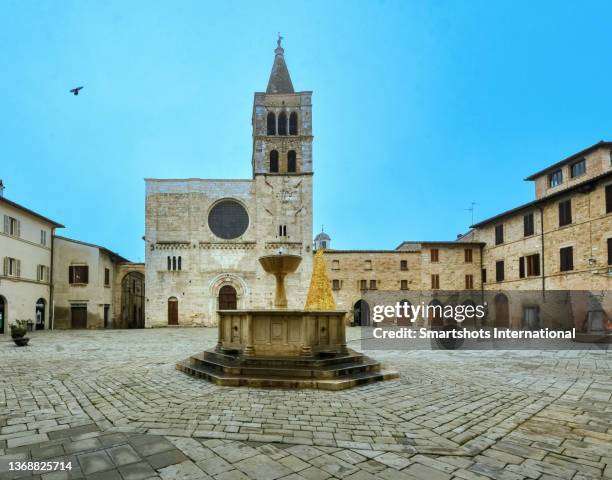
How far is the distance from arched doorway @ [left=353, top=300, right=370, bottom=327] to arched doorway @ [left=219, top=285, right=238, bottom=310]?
10.8m

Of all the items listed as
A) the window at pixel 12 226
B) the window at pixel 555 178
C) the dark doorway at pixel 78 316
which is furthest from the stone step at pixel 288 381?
the dark doorway at pixel 78 316

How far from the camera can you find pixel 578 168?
2753 cm

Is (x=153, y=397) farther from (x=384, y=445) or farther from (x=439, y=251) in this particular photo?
(x=439, y=251)

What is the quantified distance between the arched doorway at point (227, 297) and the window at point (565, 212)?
25.3m

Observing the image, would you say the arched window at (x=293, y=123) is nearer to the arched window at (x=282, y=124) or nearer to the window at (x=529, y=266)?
the arched window at (x=282, y=124)

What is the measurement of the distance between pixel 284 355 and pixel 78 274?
97.7 feet

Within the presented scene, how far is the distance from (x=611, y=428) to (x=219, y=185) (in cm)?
3514

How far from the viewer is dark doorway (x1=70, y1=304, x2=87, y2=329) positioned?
32500mm

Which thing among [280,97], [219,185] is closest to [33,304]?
[219,185]

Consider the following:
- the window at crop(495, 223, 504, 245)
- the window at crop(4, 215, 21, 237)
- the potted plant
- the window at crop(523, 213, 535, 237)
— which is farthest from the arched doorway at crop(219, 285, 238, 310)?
the window at crop(523, 213, 535, 237)

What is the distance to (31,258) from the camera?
96.1 feet

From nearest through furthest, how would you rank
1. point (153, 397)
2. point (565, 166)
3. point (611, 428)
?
point (611, 428) → point (153, 397) → point (565, 166)

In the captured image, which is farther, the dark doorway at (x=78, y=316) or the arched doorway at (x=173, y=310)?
the arched doorway at (x=173, y=310)

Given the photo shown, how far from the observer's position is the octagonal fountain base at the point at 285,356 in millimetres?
8172
